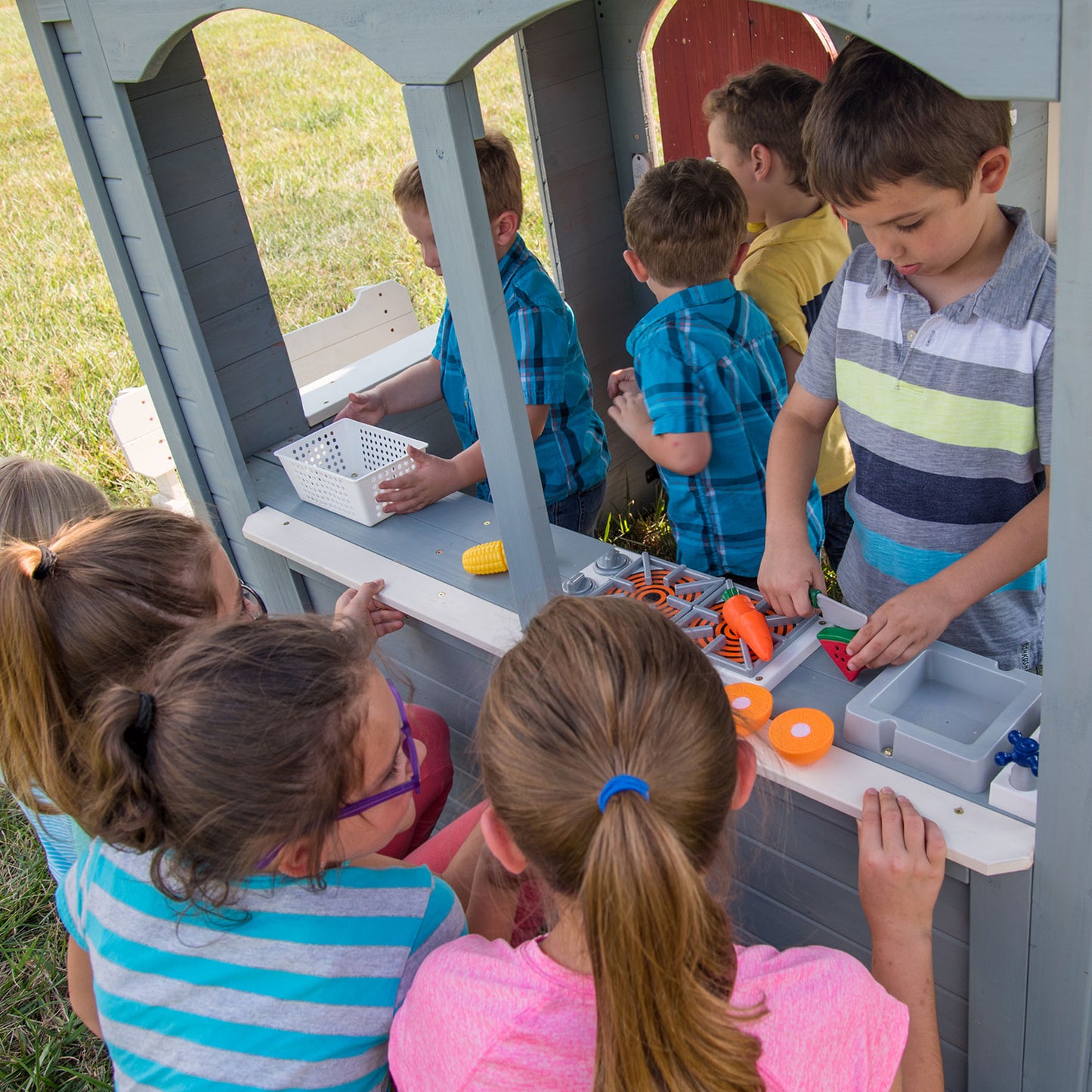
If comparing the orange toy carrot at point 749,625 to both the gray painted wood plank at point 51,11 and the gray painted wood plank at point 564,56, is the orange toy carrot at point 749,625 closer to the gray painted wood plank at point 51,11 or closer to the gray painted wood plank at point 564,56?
the gray painted wood plank at point 51,11

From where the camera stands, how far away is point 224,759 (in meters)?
1.14

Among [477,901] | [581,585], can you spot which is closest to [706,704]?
[477,901]

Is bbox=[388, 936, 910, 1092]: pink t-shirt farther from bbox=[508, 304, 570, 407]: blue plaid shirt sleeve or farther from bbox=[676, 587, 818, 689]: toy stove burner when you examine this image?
bbox=[508, 304, 570, 407]: blue plaid shirt sleeve

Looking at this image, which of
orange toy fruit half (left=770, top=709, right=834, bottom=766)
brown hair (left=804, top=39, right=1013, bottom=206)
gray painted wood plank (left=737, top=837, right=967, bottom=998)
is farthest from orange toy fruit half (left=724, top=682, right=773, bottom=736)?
brown hair (left=804, top=39, right=1013, bottom=206)

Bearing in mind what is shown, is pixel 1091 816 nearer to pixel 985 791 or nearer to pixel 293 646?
pixel 985 791

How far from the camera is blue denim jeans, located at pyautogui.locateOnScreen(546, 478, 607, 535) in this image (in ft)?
8.53

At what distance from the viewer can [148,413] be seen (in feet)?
12.1

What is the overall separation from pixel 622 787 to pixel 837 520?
1758 millimetres

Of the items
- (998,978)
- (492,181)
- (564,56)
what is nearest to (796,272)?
(492,181)

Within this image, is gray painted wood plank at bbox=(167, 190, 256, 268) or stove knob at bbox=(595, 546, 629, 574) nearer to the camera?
stove knob at bbox=(595, 546, 629, 574)

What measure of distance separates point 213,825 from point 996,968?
1.03 m

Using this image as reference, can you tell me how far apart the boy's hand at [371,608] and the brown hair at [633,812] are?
0.92 metres

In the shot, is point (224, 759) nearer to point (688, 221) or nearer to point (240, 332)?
point (688, 221)

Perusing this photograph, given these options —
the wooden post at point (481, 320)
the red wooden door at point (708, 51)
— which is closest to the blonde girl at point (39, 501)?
the wooden post at point (481, 320)
